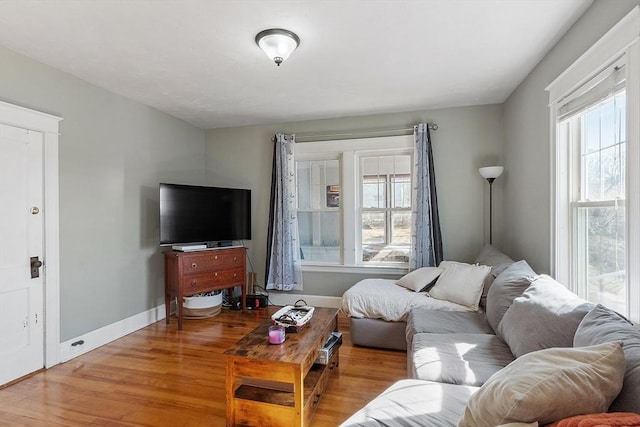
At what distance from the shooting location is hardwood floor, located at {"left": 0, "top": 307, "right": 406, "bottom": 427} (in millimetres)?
2119

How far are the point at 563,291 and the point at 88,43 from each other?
11.6 feet

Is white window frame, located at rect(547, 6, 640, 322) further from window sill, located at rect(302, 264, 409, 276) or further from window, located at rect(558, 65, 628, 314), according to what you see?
window sill, located at rect(302, 264, 409, 276)

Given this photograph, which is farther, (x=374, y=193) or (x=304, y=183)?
(x=304, y=183)

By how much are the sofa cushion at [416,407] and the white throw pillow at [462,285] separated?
4.73ft

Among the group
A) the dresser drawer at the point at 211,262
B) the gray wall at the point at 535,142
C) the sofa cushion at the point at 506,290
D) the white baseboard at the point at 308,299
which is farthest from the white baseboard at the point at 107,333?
the gray wall at the point at 535,142

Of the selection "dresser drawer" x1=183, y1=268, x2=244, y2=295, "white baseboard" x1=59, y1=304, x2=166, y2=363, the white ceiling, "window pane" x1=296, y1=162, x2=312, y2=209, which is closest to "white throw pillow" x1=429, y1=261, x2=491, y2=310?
the white ceiling

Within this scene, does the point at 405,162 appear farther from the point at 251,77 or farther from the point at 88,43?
the point at 88,43

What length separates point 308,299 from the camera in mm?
4523

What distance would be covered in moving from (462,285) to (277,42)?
8.21 ft

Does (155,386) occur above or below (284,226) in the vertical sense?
below

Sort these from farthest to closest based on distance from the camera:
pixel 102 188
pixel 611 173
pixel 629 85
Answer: pixel 102 188 → pixel 611 173 → pixel 629 85

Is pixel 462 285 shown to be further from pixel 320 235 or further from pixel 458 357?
pixel 320 235

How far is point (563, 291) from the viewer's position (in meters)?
1.81

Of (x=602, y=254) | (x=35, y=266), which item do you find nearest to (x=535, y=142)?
(x=602, y=254)
